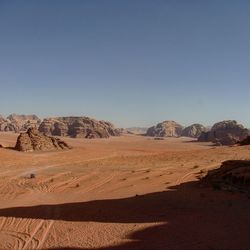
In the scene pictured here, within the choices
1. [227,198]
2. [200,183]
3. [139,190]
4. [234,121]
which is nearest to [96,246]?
[227,198]

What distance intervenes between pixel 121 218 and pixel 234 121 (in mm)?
81576

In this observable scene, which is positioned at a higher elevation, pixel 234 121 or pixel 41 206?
pixel 234 121

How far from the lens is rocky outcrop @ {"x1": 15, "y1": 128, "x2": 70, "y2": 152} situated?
38.2 metres

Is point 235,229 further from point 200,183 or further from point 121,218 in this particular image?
point 200,183

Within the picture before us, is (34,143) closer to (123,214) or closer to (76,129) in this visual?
(123,214)

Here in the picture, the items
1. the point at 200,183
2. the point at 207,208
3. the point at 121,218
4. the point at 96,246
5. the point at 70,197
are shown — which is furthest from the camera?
the point at 200,183

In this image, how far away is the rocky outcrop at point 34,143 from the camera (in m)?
38.2

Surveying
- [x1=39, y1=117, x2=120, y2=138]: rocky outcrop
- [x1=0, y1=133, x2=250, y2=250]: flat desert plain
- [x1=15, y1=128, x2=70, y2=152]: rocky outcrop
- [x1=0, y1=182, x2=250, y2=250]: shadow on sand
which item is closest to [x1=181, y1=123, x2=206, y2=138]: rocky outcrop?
[x1=39, y1=117, x2=120, y2=138]: rocky outcrop

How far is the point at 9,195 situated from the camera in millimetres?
15539

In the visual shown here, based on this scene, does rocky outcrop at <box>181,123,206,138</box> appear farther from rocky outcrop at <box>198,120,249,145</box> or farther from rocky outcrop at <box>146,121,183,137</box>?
rocky outcrop at <box>198,120,249,145</box>

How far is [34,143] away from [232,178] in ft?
88.1

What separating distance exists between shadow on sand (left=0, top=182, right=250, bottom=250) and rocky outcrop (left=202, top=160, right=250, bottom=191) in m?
0.68

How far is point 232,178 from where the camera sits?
50.8 feet

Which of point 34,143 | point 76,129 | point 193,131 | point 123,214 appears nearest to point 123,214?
point 123,214
